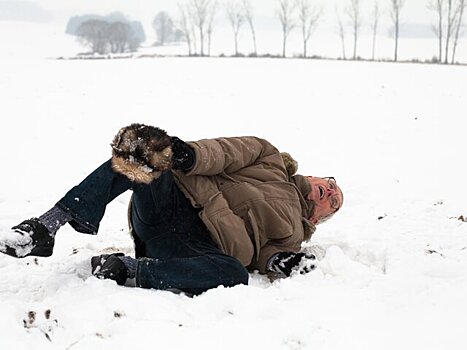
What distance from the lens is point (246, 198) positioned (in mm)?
2953

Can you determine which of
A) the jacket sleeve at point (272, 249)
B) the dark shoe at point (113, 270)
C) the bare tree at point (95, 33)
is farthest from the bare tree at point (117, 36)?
the dark shoe at point (113, 270)

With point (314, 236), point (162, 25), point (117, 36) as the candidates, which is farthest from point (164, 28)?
point (314, 236)

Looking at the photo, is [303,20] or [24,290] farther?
[303,20]

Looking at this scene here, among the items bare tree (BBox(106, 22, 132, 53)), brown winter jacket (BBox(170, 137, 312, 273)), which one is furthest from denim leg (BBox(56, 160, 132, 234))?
bare tree (BBox(106, 22, 132, 53))

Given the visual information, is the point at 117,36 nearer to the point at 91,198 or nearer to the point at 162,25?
the point at 162,25

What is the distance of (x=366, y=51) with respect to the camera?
4750 centimetres

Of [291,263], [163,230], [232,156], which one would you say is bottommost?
[291,263]

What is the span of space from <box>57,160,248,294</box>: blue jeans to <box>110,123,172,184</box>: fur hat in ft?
0.30

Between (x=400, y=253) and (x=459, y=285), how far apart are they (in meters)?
0.66

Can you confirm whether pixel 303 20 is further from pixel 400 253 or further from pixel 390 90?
pixel 400 253

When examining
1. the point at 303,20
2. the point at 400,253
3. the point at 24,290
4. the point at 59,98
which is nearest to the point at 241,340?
the point at 24,290

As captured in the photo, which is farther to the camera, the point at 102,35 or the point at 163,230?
the point at 102,35

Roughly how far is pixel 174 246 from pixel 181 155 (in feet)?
1.61

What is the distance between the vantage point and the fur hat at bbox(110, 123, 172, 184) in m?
2.48
